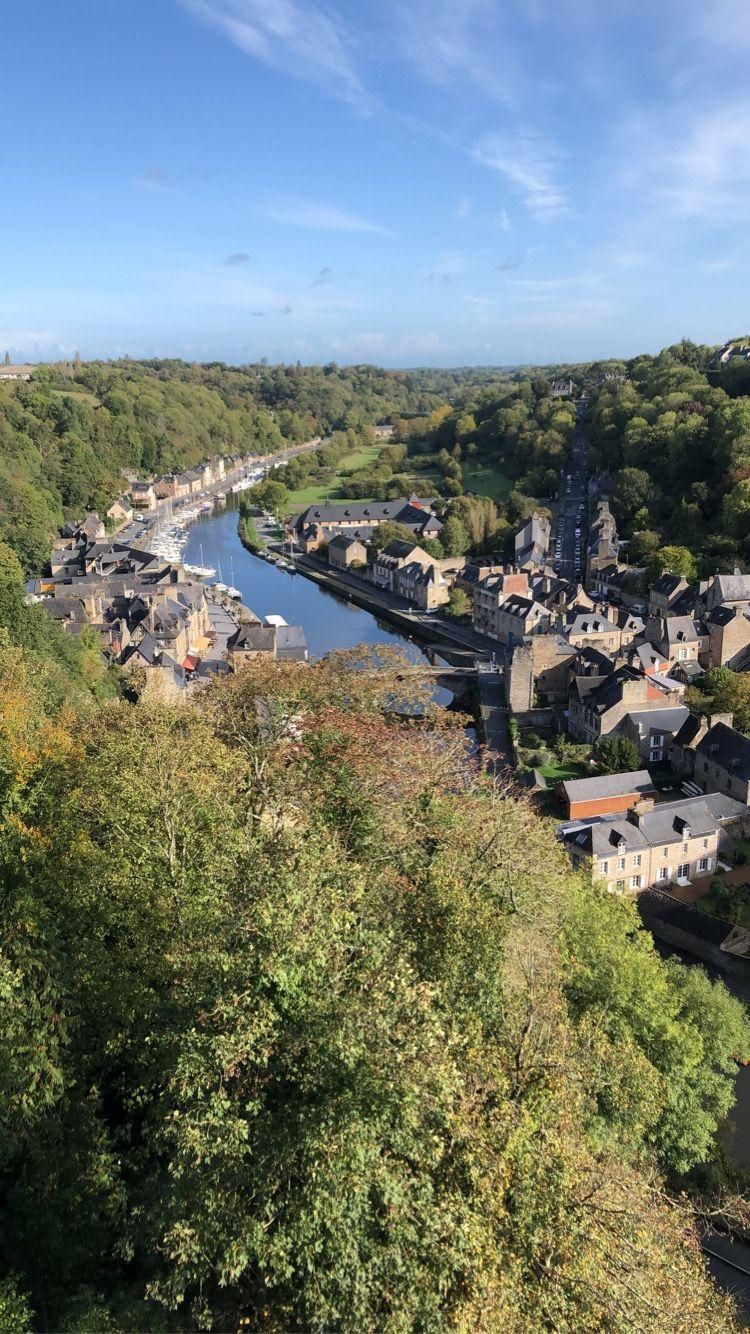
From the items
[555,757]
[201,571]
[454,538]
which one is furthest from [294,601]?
[555,757]

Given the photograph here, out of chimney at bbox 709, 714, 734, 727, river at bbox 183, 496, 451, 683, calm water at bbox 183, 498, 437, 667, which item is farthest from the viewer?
calm water at bbox 183, 498, 437, 667

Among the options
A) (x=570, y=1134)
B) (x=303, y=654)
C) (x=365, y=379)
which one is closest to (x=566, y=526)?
(x=303, y=654)

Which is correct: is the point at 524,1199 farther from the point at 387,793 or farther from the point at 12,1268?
the point at 387,793

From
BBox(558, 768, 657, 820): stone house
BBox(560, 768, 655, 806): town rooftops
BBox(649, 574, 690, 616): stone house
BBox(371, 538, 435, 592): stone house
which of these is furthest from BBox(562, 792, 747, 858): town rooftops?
BBox(371, 538, 435, 592): stone house

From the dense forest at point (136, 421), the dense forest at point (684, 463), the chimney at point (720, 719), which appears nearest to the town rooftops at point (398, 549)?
the dense forest at point (684, 463)

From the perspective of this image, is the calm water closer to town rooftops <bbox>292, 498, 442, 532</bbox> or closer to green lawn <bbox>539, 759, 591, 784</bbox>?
town rooftops <bbox>292, 498, 442, 532</bbox>
